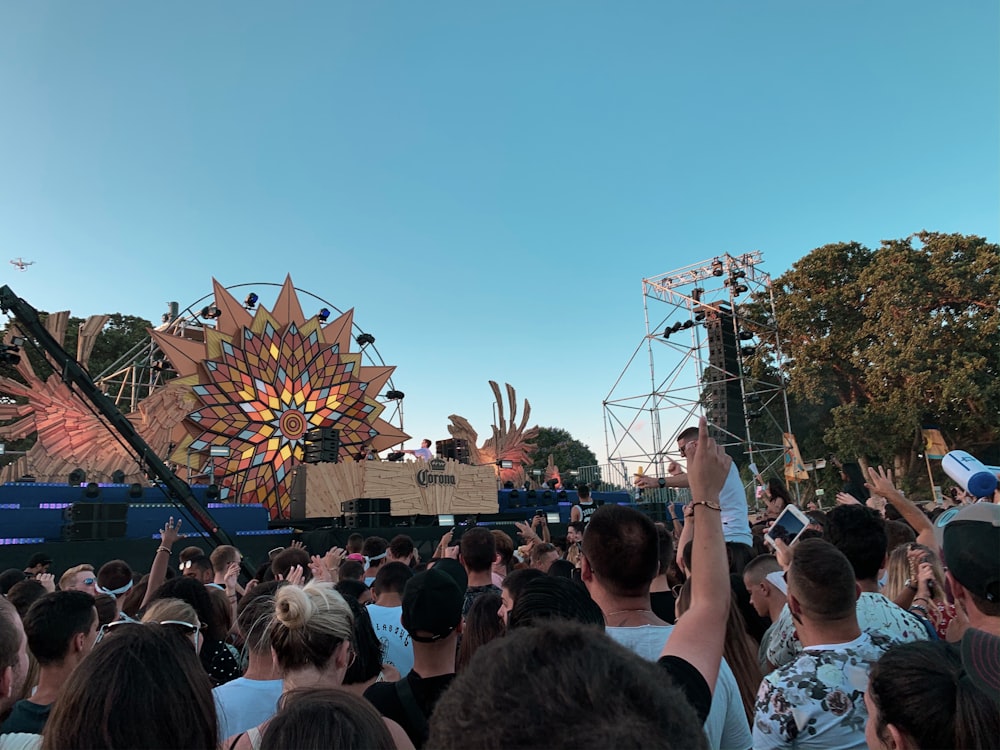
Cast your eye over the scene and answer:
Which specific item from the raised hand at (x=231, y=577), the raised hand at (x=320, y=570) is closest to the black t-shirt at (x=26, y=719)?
the raised hand at (x=320, y=570)

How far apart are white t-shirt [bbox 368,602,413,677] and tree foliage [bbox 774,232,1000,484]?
26590 millimetres

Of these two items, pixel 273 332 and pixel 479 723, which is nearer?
pixel 479 723

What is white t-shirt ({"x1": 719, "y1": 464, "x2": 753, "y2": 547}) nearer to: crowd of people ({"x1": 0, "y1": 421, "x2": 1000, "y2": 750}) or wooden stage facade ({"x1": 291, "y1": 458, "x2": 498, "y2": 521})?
crowd of people ({"x1": 0, "y1": 421, "x2": 1000, "y2": 750})

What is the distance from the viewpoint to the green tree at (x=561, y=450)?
63.8 m

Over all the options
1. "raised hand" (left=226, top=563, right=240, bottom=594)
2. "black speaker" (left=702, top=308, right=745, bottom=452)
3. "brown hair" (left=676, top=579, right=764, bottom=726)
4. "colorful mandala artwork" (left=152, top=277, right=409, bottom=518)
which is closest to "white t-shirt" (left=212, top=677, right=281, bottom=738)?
"brown hair" (left=676, top=579, right=764, bottom=726)

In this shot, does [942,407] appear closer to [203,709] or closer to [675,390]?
[675,390]

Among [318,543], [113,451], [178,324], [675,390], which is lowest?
[318,543]

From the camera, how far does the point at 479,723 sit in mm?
695

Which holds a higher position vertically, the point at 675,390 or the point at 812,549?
the point at 675,390

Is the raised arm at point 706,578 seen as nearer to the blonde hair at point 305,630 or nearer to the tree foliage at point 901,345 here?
the blonde hair at point 305,630

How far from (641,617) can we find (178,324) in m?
24.6

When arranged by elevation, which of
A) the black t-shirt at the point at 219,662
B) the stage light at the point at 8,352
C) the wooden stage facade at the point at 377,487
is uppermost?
the stage light at the point at 8,352

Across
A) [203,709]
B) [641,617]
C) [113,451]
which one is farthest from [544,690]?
[113,451]

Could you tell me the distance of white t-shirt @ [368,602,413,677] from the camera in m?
3.58
